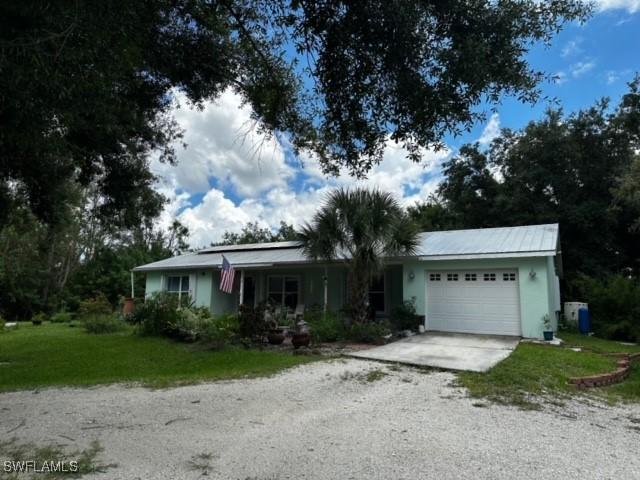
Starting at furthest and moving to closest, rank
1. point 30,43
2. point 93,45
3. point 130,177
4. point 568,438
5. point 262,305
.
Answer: point 262,305, point 130,177, point 568,438, point 93,45, point 30,43

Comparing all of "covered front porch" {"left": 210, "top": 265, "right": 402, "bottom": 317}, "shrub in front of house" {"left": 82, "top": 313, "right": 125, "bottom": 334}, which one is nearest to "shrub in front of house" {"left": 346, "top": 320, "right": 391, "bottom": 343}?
"covered front porch" {"left": 210, "top": 265, "right": 402, "bottom": 317}

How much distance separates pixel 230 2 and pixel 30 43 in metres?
2.37

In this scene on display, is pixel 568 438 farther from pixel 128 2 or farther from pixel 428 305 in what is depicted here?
pixel 428 305

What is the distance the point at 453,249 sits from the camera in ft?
43.4

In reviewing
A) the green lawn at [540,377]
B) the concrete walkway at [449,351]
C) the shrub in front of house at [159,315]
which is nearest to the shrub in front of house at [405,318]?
the concrete walkway at [449,351]

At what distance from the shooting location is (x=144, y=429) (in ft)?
14.9

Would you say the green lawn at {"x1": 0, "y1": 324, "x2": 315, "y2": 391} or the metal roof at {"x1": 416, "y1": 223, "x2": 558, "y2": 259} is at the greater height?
the metal roof at {"x1": 416, "y1": 223, "x2": 558, "y2": 259}

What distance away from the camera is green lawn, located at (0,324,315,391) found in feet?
24.1

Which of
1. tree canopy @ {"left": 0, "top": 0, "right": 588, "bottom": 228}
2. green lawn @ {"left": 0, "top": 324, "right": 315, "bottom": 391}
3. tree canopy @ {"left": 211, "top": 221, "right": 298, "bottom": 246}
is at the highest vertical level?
tree canopy @ {"left": 211, "top": 221, "right": 298, "bottom": 246}

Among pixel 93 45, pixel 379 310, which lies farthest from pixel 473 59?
pixel 379 310

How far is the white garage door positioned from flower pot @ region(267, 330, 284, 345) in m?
5.37

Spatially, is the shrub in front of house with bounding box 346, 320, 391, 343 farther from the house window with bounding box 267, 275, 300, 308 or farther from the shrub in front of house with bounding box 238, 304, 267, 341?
the house window with bounding box 267, 275, 300, 308

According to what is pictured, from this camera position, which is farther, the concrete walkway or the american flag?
the american flag
